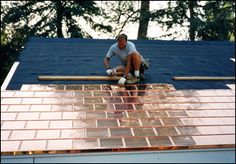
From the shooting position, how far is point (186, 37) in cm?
1261

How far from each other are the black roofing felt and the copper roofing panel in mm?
622

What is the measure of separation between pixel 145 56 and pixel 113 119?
329cm

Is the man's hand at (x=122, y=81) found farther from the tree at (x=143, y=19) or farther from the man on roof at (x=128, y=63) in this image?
the tree at (x=143, y=19)

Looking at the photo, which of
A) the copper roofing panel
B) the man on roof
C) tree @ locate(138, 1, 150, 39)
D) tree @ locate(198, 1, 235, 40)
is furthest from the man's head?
tree @ locate(138, 1, 150, 39)

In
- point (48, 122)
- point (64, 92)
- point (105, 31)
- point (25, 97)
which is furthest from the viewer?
point (105, 31)

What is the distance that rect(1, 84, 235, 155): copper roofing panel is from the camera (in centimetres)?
293

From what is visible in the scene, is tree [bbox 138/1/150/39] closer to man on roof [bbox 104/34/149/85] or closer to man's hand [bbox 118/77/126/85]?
man on roof [bbox 104/34/149/85]

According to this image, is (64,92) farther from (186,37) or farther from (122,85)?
(186,37)

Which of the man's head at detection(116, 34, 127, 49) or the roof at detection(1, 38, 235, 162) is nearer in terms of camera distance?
the roof at detection(1, 38, 235, 162)

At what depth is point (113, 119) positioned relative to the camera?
346 cm

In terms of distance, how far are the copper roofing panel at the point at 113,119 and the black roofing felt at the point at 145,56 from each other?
24.5 inches

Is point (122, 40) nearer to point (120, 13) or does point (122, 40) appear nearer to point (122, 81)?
point (122, 81)

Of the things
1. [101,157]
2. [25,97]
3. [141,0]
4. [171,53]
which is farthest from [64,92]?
[141,0]

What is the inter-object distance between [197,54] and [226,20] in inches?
219
